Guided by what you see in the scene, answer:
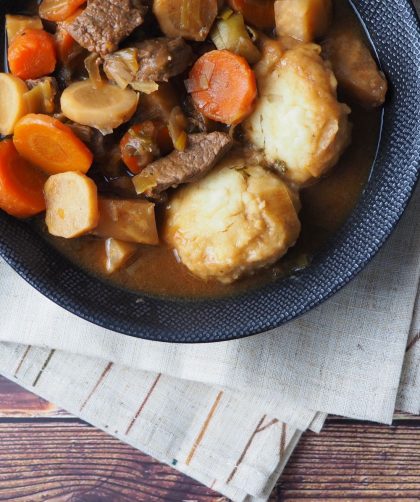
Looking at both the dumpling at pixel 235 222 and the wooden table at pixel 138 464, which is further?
the wooden table at pixel 138 464

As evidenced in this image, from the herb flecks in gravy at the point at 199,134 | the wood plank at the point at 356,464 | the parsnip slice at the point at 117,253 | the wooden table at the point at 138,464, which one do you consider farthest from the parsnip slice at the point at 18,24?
the wood plank at the point at 356,464

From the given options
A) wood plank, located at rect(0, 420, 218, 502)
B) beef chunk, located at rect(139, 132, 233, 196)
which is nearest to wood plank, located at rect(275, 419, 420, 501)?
wood plank, located at rect(0, 420, 218, 502)

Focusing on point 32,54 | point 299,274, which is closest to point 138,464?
point 299,274

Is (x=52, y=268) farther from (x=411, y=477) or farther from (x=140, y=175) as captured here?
(x=411, y=477)

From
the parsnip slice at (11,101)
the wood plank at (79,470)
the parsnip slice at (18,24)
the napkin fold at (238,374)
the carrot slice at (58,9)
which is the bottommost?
the wood plank at (79,470)

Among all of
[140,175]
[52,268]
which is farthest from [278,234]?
[52,268]

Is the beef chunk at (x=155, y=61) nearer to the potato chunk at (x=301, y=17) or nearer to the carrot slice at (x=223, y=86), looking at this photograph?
the carrot slice at (x=223, y=86)
